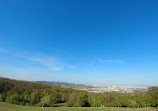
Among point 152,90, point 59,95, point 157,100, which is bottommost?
point 59,95

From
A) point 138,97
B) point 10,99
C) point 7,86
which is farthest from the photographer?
point 7,86

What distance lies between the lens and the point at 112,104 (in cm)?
4503

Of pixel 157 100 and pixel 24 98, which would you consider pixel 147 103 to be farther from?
pixel 24 98

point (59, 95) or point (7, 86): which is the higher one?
point (7, 86)

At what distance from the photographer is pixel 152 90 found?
4862 centimetres

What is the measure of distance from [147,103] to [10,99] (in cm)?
6077

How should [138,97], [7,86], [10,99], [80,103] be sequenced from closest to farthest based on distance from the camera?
[10,99]
[80,103]
[138,97]
[7,86]

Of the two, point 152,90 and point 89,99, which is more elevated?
point 152,90

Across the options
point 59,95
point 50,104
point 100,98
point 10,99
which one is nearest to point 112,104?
point 100,98

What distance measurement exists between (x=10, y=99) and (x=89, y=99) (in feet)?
115

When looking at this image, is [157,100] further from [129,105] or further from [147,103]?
[129,105]

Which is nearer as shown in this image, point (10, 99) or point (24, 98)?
point (10, 99)

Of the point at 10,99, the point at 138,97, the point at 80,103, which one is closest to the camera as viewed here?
the point at 10,99

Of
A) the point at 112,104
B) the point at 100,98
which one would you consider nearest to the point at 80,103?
the point at 100,98
